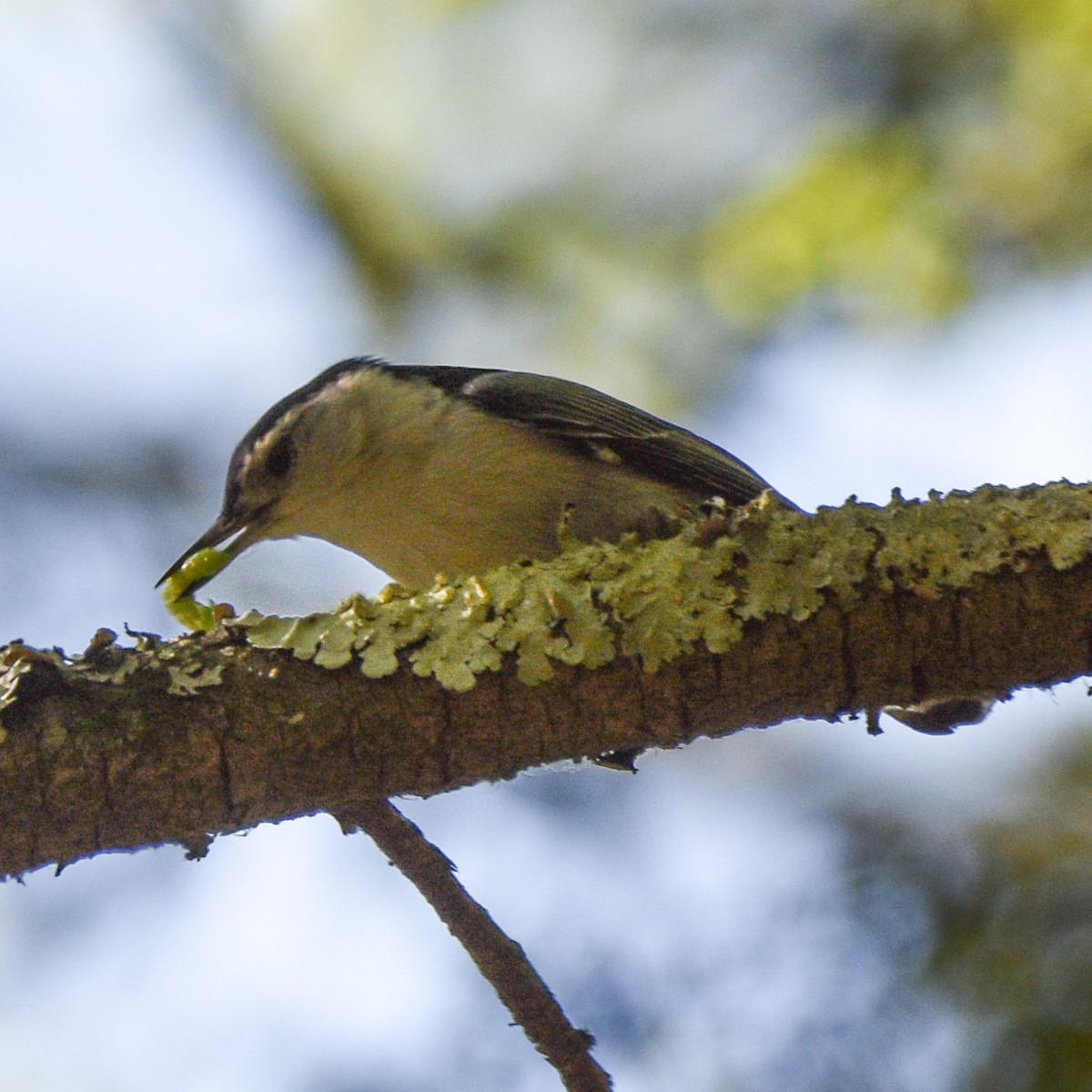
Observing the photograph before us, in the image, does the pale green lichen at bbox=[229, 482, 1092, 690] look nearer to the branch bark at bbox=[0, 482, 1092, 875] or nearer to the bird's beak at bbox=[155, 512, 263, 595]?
the branch bark at bbox=[0, 482, 1092, 875]

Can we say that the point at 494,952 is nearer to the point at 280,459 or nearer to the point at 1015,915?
the point at 1015,915

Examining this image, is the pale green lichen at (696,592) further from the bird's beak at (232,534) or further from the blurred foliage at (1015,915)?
the bird's beak at (232,534)

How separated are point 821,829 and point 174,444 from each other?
9.04 ft

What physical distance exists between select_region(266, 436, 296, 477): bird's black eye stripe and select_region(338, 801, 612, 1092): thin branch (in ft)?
5.98

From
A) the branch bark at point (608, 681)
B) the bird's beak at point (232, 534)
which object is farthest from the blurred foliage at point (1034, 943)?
the bird's beak at point (232, 534)

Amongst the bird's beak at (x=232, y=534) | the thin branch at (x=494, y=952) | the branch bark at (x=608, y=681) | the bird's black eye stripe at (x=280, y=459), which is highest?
the bird's black eye stripe at (x=280, y=459)

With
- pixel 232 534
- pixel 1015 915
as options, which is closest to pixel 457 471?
pixel 232 534

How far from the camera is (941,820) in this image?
3754 millimetres

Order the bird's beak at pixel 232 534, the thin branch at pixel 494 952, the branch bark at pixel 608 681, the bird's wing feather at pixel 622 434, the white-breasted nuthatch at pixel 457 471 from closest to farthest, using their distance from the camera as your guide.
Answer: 1. the branch bark at pixel 608 681
2. the thin branch at pixel 494 952
3. the white-breasted nuthatch at pixel 457 471
4. the bird's wing feather at pixel 622 434
5. the bird's beak at pixel 232 534

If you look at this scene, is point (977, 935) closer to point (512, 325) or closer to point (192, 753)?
point (192, 753)

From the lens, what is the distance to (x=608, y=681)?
7.48 ft

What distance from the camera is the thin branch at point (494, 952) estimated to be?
2.39 m

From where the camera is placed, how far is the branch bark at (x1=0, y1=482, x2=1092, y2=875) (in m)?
2.16

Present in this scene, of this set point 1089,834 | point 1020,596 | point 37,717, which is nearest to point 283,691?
point 37,717
